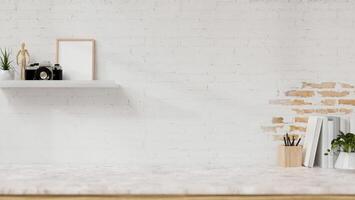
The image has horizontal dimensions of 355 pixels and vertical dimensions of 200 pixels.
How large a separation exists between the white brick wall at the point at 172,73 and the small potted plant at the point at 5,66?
69 mm

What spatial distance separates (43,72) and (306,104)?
1.63 metres

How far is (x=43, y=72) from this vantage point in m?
3.15

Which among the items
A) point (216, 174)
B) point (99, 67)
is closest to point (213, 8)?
point (99, 67)

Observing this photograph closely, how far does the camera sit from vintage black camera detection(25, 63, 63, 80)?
315 cm

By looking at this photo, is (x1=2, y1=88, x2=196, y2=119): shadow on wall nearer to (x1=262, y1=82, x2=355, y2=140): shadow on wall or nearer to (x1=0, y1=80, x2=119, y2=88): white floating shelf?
(x1=0, y1=80, x2=119, y2=88): white floating shelf

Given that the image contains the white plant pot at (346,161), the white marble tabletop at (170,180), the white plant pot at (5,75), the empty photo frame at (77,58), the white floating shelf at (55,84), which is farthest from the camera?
the empty photo frame at (77,58)

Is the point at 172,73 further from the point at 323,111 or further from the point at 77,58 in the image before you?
the point at 323,111

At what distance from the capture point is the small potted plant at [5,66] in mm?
3178

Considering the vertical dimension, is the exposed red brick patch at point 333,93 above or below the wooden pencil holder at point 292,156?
above

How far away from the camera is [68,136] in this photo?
3.33 m

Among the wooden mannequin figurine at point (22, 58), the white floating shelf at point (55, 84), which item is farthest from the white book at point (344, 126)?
the wooden mannequin figurine at point (22, 58)

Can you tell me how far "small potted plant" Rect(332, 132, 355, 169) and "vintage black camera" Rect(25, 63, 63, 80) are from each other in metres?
1.66

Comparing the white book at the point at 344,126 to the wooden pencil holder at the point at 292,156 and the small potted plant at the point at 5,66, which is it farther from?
the small potted plant at the point at 5,66

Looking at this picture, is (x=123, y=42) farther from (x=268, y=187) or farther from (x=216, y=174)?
(x=268, y=187)
